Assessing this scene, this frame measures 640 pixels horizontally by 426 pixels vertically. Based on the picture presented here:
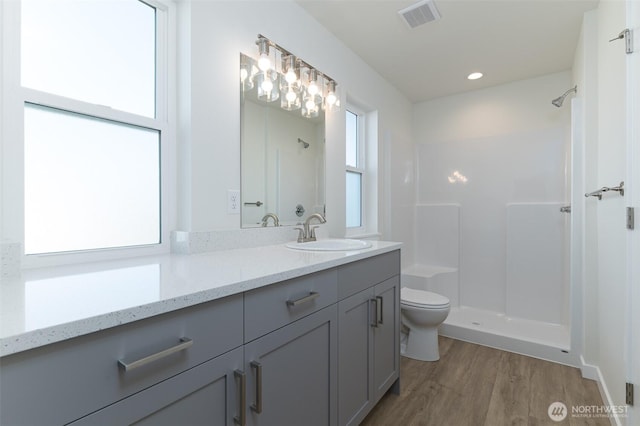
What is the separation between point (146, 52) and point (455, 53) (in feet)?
7.37

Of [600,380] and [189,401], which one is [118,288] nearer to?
[189,401]

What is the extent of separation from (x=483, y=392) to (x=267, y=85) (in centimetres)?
225

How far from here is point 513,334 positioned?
2.51 metres

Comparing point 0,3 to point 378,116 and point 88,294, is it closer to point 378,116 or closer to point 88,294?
point 88,294

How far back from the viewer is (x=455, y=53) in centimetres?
246

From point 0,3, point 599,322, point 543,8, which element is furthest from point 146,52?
point 599,322

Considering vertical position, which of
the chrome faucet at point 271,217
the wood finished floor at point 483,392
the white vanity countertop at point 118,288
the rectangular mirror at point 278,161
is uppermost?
the rectangular mirror at point 278,161

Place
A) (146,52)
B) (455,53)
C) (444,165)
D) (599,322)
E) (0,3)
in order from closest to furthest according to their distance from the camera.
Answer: (0,3), (146,52), (599,322), (455,53), (444,165)

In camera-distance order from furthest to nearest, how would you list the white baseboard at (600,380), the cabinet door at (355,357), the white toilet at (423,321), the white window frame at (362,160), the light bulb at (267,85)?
the white window frame at (362,160)
the white toilet at (423,321)
the light bulb at (267,85)
the white baseboard at (600,380)
the cabinet door at (355,357)

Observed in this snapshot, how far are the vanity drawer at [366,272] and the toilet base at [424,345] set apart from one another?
81 cm

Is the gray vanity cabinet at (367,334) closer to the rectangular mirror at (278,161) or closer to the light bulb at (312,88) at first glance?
the rectangular mirror at (278,161)

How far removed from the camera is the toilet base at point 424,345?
7.52 feet

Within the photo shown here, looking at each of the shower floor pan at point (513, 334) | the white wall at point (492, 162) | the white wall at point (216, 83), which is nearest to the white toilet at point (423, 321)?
the shower floor pan at point (513, 334)

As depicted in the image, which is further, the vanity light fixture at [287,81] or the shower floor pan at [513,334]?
the shower floor pan at [513,334]
